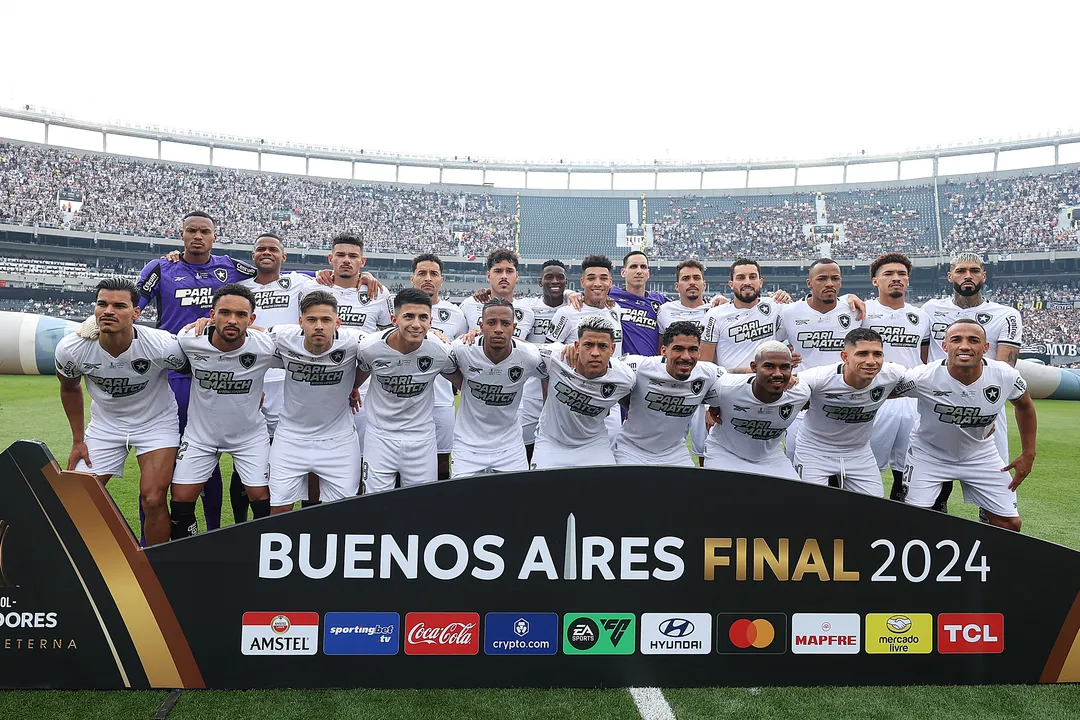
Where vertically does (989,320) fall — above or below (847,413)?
above

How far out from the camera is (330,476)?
4633 millimetres

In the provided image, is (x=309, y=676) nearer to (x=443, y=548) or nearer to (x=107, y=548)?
(x=443, y=548)

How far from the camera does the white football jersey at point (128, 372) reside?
14.6 feet

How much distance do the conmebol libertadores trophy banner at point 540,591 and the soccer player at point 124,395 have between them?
174cm

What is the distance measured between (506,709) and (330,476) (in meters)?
2.23

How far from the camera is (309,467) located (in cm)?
462

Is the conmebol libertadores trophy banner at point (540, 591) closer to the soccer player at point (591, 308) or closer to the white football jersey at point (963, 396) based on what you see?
the white football jersey at point (963, 396)

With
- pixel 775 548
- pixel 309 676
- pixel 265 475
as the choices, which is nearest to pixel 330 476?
pixel 265 475

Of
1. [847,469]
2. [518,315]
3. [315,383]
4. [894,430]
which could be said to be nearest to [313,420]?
[315,383]

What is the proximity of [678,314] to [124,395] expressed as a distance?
459 centimetres

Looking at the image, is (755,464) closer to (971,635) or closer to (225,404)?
(971,635)

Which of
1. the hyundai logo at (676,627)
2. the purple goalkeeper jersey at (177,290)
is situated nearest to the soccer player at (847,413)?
the hyundai logo at (676,627)

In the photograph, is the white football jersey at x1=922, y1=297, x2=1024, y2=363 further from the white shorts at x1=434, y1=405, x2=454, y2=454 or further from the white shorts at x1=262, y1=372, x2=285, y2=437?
the white shorts at x1=262, y1=372, x2=285, y2=437

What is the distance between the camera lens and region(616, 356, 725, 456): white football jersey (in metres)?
4.61
